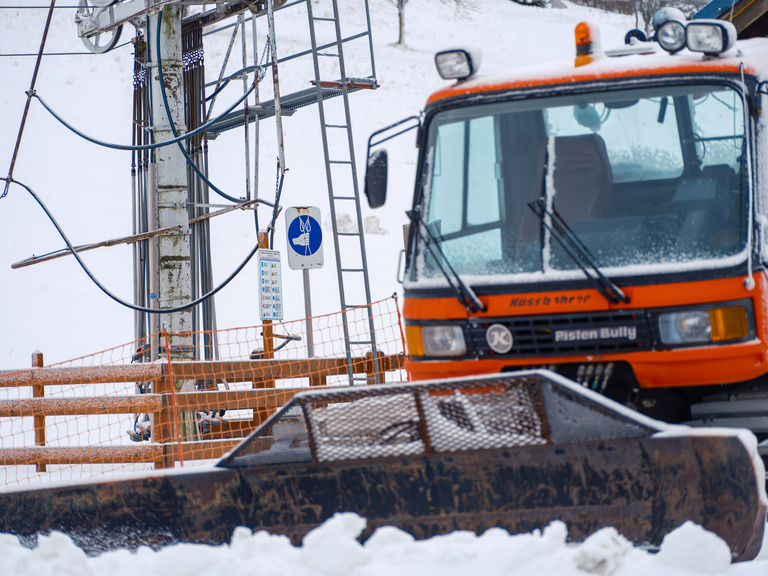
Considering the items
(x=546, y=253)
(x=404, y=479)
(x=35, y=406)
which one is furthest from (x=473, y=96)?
(x=35, y=406)

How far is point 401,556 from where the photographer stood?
348cm

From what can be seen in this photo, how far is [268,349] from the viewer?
942 centimetres

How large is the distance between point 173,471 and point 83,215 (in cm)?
2849

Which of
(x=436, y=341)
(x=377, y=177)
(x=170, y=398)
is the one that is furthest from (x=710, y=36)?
(x=170, y=398)

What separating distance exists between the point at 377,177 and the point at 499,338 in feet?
4.38

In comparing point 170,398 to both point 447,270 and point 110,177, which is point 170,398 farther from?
point 110,177

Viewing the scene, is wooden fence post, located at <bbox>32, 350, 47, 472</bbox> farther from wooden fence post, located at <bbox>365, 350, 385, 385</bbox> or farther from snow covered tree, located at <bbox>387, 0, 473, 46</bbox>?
snow covered tree, located at <bbox>387, 0, 473, 46</bbox>

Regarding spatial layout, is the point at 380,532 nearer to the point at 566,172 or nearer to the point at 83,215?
the point at 566,172

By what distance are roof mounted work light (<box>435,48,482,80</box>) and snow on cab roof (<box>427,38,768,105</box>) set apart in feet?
0.17

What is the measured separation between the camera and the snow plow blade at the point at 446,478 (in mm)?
3615

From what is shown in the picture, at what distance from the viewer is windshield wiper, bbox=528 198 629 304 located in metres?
4.70

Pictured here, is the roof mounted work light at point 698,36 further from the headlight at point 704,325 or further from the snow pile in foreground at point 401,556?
the snow pile in foreground at point 401,556

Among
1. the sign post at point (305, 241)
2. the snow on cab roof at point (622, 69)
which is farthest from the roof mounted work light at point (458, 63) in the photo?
the sign post at point (305, 241)

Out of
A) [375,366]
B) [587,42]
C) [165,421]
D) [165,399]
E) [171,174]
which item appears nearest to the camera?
[587,42]
